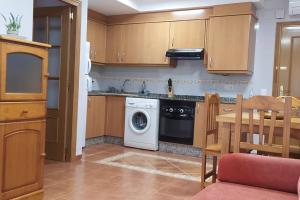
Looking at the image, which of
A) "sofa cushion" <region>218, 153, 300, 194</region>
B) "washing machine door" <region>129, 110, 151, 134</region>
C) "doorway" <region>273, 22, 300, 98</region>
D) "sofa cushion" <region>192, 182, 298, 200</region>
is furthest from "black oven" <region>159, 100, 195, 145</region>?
"sofa cushion" <region>192, 182, 298, 200</region>

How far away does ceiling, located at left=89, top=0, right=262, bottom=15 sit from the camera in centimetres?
496

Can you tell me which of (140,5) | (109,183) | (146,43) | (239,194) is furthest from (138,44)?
(239,194)

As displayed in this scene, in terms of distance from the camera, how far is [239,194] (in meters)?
1.81

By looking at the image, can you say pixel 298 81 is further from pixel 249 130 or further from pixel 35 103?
pixel 35 103

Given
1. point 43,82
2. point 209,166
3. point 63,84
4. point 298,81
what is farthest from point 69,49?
point 298,81

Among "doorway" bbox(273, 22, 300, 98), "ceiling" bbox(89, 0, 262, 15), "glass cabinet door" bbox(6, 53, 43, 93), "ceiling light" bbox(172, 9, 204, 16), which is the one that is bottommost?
"glass cabinet door" bbox(6, 53, 43, 93)

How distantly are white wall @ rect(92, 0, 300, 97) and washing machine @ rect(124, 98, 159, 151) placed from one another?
0.69 meters

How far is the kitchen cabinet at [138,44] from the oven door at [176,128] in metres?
0.97

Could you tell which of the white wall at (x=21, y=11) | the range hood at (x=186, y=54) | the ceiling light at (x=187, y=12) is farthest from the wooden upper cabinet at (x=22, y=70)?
the ceiling light at (x=187, y=12)

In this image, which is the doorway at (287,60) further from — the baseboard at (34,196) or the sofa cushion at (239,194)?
the baseboard at (34,196)

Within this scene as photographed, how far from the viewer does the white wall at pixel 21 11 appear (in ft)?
9.23

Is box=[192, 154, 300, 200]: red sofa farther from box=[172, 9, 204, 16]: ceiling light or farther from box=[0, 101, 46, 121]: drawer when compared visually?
box=[172, 9, 204, 16]: ceiling light

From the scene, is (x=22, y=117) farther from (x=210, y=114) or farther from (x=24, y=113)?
(x=210, y=114)

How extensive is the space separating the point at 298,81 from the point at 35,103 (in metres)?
3.74
